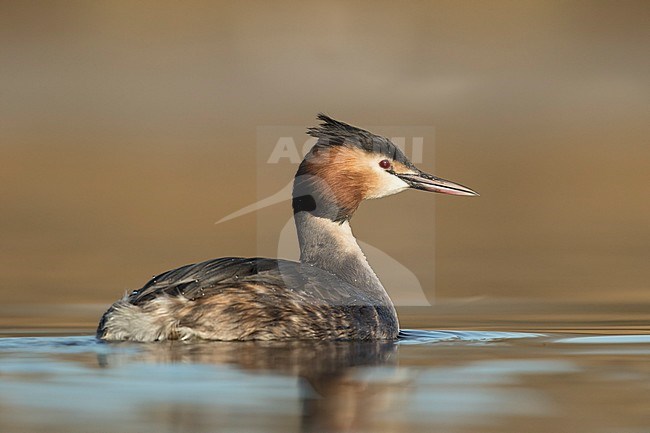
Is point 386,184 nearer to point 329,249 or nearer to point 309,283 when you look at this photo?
point 329,249

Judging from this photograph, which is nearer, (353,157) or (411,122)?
(353,157)

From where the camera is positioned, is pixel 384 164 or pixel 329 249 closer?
pixel 329 249

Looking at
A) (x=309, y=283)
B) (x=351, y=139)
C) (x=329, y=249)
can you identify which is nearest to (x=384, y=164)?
(x=351, y=139)

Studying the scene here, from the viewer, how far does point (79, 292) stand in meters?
11.4

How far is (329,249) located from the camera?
32.0ft

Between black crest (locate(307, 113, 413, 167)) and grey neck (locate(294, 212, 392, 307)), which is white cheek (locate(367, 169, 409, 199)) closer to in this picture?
black crest (locate(307, 113, 413, 167))

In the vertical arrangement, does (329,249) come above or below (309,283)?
above

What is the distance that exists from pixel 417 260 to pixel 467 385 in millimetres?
6189

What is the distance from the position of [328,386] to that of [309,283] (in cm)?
231

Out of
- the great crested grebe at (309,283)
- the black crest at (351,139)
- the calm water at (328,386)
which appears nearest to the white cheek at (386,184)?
the great crested grebe at (309,283)

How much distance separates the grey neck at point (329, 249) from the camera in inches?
382

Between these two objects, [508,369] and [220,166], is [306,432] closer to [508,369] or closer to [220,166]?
[508,369]

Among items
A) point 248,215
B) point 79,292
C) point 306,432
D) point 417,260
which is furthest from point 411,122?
point 306,432

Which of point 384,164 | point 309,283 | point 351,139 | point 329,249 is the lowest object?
point 309,283
